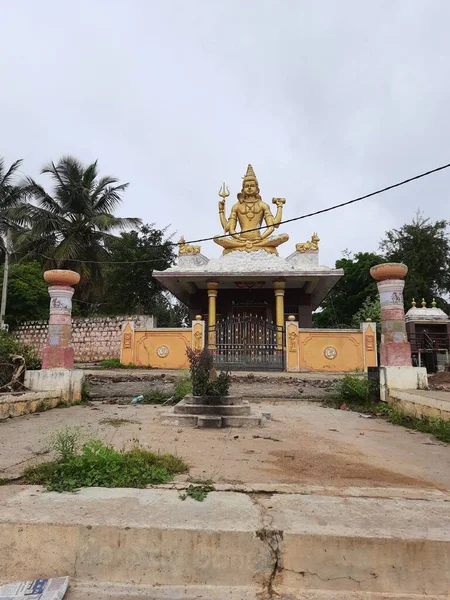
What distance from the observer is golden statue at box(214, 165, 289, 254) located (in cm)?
1781

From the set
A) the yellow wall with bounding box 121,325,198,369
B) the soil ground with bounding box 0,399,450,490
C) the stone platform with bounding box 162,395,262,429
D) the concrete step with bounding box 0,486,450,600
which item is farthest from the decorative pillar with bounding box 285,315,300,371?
the concrete step with bounding box 0,486,450,600

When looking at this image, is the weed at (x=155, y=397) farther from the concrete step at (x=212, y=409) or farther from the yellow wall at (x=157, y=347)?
the yellow wall at (x=157, y=347)

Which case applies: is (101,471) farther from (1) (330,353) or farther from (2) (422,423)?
(1) (330,353)

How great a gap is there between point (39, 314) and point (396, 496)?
21841 mm

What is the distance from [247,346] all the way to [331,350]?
2.88 metres

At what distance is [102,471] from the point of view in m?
3.11

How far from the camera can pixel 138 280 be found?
→ 2466 centimetres

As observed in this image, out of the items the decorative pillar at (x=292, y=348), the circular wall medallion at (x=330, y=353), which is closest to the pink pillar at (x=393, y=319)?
the decorative pillar at (x=292, y=348)

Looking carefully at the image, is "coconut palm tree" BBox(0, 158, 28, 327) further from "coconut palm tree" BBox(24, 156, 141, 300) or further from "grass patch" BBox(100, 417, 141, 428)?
"grass patch" BBox(100, 417, 141, 428)

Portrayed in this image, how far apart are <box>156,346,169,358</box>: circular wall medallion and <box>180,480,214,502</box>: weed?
1146 centimetres

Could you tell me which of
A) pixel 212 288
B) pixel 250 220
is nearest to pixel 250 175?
pixel 250 220

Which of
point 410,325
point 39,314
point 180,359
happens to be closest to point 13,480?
point 180,359

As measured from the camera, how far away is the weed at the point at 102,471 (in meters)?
2.94

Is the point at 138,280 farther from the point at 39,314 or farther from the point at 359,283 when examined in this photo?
the point at 359,283
